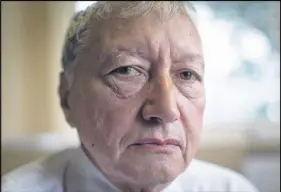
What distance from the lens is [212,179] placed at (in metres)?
0.72

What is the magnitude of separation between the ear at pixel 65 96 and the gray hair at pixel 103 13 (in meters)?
0.02

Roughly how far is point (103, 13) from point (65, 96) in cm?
15

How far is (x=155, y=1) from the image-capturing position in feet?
2.11

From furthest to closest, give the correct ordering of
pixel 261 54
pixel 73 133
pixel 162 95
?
pixel 261 54
pixel 73 133
pixel 162 95

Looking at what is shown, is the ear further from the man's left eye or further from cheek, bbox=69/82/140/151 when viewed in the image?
the man's left eye

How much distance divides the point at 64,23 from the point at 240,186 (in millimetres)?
383

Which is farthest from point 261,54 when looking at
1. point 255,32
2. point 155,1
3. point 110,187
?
point 110,187

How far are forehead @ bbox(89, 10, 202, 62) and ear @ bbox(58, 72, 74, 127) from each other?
0.11 metres

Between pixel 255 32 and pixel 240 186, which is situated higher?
pixel 255 32

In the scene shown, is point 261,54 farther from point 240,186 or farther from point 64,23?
point 64,23

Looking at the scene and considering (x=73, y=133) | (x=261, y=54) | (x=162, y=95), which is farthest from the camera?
(x=261, y=54)

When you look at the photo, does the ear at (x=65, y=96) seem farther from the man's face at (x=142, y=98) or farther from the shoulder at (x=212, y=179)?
the shoulder at (x=212, y=179)

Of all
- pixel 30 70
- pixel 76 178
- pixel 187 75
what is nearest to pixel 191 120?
pixel 187 75

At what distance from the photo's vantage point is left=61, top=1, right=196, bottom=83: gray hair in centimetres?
62
